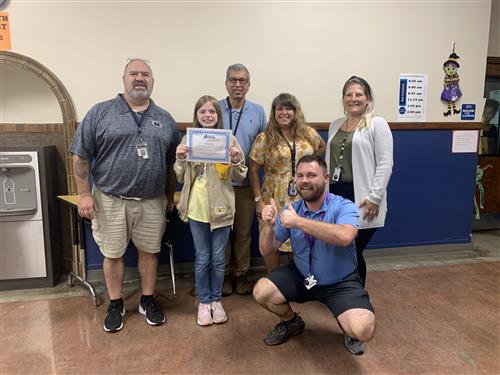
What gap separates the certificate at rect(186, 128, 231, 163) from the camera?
2.19 metres

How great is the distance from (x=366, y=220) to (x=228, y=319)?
113 cm

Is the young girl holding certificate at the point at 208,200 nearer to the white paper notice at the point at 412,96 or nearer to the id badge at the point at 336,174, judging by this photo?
the id badge at the point at 336,174

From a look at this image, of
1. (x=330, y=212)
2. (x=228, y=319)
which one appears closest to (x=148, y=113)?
(x=330, y=212)

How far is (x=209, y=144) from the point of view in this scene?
220 cm

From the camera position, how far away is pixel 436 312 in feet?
8.50

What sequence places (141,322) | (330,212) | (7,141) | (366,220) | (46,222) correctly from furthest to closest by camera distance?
(7,141)
(46,222)
(141,322)
(366,220)
(330,212)

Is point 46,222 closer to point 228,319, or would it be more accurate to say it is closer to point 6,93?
point 6,93

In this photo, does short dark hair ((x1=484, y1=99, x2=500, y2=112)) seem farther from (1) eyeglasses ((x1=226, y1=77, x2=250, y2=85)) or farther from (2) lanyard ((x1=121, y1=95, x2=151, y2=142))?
(2) lanyard ((x1=121, y1=95, x2=151, y2=142))

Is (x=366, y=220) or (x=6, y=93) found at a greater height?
(x=6, y=93)

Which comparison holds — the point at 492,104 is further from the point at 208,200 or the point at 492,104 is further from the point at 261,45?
the point at 208,200

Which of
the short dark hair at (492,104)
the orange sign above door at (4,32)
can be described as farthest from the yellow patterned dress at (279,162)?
the short dark hair at (492,104)

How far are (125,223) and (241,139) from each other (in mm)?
971

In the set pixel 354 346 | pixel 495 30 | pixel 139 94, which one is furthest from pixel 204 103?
pixel 495 30

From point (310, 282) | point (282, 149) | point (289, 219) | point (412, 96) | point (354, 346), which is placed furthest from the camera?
point (412, 96)
